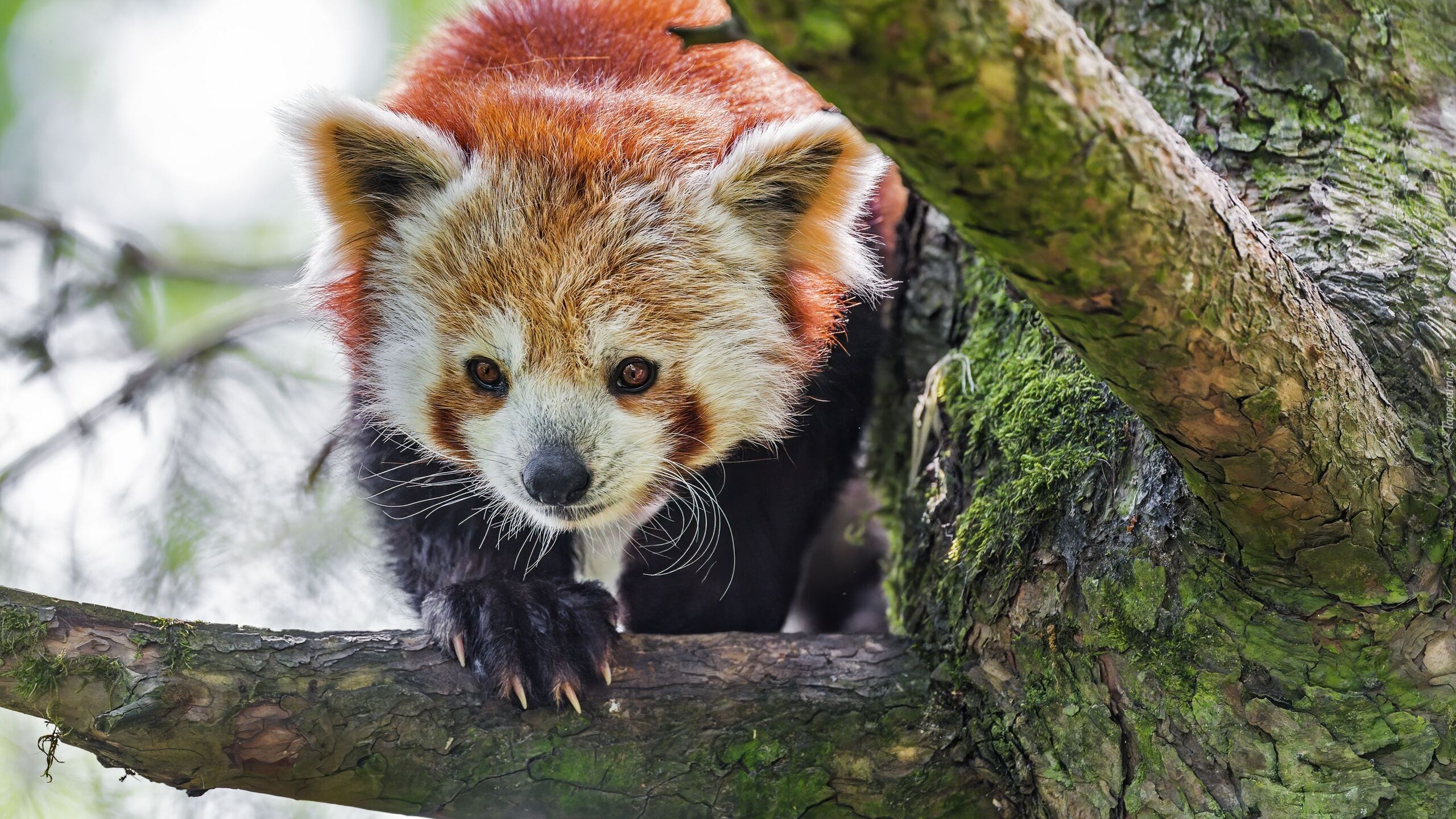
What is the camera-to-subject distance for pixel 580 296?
2.63 meters

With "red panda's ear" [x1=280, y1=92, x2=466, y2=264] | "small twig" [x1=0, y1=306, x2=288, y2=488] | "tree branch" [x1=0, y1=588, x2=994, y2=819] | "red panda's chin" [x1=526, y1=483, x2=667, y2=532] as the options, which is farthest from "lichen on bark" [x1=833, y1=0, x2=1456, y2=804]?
"small twig" [x1=0, y1=306, x2=288, y2=488]

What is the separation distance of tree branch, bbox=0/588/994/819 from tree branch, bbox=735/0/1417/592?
0.99 m

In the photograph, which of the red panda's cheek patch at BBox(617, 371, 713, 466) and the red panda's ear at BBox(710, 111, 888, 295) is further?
the red panda's cheek patch at BBox(617, 371, 713, 466)

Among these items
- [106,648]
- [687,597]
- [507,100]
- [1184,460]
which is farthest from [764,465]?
[106,648]

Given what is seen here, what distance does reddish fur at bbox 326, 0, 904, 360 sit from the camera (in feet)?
9.09

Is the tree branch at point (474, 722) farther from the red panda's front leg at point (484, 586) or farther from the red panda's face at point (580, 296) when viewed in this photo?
the red panda's face at point (580, 296)

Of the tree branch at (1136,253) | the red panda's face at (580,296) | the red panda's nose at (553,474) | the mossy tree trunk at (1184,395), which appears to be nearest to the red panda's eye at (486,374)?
the red panda's face at (580,296)

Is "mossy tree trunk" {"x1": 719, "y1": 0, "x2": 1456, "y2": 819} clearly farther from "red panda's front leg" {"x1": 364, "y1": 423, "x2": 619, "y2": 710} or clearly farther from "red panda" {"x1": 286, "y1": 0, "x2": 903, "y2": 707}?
"red panda's front leg" {"x1": 364, "y1": 423, "x2": 619, "y2": 710}

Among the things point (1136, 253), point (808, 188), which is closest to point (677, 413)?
point (808, 188)

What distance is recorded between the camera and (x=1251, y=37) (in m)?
2.68

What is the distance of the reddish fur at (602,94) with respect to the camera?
277cm

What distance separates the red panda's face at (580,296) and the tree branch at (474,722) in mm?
534

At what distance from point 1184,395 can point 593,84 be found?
193 centimetres

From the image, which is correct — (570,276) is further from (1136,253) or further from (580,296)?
(1136,253)
